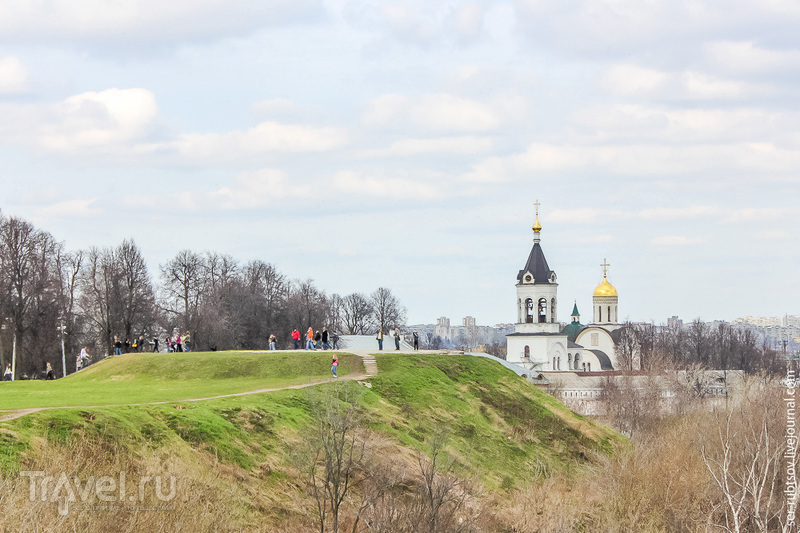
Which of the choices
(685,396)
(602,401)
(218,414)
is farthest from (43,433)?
(602,401)

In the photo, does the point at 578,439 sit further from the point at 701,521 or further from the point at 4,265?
the point at 4,265

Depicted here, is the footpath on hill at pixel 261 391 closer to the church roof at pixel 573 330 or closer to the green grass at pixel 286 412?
the green grass at pixel 286 412

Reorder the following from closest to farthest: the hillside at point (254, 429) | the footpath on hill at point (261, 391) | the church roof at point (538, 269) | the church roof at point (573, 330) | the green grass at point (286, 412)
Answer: the hillside at point (254, 429)
the footpath on hill at point (261, 391)
the green grass at point (286, 412)
the church roof at point (538, 269)
the church roof at point (573, 330)

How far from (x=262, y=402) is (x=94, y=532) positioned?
471 inches

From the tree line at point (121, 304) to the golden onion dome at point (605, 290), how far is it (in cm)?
3415

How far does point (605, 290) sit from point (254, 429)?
88377 mm

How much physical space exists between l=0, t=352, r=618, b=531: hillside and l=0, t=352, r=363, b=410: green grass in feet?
0.22

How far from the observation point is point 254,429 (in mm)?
27250

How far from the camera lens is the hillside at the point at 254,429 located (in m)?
20.8

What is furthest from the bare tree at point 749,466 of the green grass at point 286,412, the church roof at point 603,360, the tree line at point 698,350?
the church roof at point 603,360

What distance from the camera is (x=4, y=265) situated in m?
55.6

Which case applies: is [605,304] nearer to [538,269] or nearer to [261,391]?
[538,269]

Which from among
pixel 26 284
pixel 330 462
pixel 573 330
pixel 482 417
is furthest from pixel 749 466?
pixel 573 330

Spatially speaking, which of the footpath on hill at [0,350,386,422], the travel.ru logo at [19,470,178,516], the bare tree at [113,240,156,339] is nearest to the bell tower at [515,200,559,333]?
the bare tree at [113,240,156,339]
